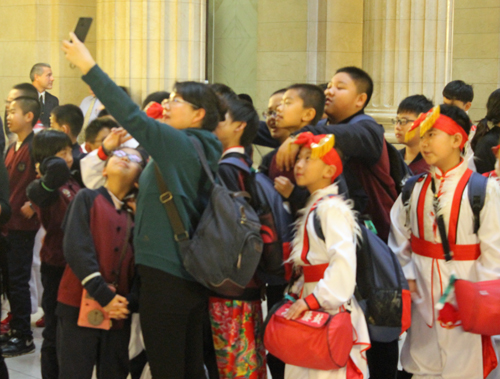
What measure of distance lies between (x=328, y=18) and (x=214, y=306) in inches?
329

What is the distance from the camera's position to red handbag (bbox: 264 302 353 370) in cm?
356

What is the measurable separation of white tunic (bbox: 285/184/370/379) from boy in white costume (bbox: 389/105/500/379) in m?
0.53

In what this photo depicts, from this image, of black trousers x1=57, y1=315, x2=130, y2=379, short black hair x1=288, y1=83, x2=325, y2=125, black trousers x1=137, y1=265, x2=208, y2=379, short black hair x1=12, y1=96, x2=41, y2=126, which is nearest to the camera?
black trousers x1=137, y1=265, x2=208, y2=379

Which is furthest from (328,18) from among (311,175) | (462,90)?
(311,175)

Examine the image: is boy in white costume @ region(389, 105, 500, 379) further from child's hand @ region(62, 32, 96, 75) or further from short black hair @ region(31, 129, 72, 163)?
short black hair @ region(31, 129, 72, 163)

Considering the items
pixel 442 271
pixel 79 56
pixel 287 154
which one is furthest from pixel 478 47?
pixel 79 56

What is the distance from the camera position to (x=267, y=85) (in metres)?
11.8

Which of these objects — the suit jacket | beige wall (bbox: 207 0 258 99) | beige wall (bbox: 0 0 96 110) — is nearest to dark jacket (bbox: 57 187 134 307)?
the suit jacket

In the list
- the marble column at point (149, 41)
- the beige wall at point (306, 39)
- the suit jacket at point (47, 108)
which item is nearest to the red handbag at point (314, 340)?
the marble column at point (149, 41)

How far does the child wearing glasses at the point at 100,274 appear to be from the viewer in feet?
12.7

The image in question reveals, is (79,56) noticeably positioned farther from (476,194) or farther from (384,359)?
(384,359)

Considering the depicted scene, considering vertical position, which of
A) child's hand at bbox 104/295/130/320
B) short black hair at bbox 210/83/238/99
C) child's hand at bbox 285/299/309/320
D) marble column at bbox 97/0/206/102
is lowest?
child's hand at bbox 104/295/130/320

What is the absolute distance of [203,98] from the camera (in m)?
3.71

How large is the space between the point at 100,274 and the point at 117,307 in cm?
19
